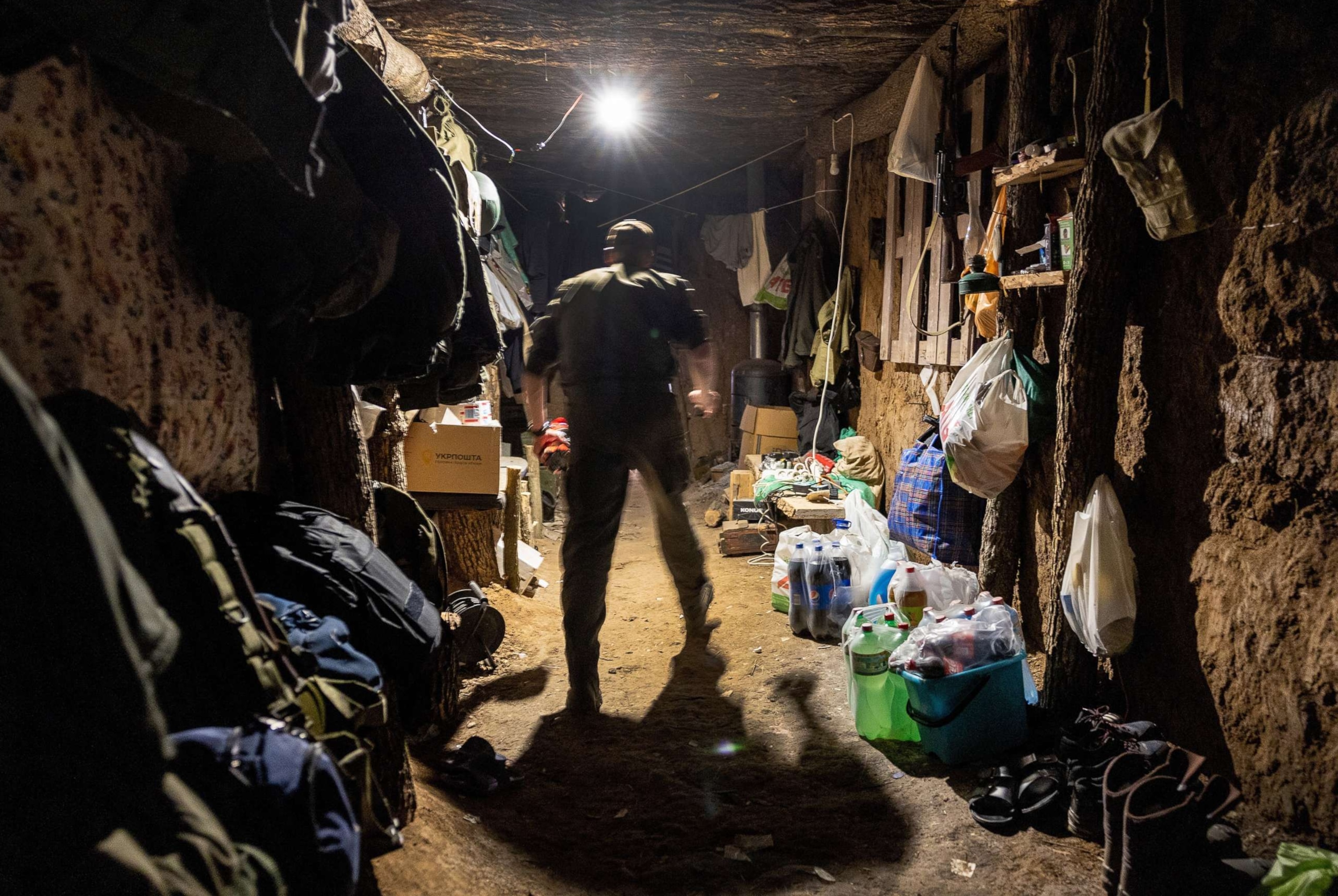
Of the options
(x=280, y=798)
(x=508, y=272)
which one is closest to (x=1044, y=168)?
(x=280, y=798)

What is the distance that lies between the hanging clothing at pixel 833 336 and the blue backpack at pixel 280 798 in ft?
18.3

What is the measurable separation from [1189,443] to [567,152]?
6665mm

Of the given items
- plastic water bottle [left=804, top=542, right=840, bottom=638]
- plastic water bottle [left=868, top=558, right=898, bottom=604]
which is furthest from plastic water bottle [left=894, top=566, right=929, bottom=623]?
plastic water bottle [left=804, top=542, right=840, bottom=638]

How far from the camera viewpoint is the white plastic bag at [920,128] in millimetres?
4465

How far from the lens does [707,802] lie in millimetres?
2652

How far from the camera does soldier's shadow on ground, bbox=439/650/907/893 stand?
2293 millimetres

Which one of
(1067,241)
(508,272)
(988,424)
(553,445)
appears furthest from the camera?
(508,272)

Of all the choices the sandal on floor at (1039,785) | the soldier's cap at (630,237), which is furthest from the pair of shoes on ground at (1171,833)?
the soldier's cap at (630,237)

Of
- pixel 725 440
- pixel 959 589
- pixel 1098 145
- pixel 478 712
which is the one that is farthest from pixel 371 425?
pixel 725 440

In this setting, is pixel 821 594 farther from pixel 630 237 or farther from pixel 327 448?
pixel 327 448

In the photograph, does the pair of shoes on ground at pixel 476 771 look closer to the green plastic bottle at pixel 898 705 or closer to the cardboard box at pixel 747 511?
the green plastic bottle at pixel 898 705

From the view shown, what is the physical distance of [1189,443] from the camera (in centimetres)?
256

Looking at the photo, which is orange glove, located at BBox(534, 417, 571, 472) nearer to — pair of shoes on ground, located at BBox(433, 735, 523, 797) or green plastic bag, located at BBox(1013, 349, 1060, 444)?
pair of shoes on ground, located at BBox(433, 735, 523, 797)

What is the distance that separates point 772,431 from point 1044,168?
182 inches
